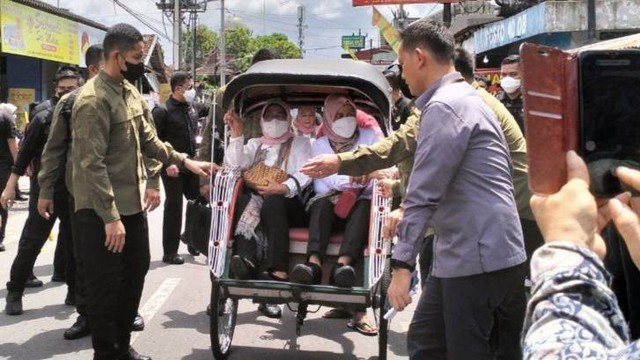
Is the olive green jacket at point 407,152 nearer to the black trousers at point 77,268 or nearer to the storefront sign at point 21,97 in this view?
the black trousers at point 77,268

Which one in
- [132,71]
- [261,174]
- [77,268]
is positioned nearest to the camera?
[132,71]

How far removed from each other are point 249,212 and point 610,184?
364 centimetres

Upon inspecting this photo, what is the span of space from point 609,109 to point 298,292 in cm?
317

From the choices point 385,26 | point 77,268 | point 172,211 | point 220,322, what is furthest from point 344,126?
point 385,26

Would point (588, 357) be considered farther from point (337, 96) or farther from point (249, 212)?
point (337, 96)

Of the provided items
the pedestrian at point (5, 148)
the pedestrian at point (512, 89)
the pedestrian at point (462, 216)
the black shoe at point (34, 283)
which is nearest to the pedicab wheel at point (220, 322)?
the pedestrian at point (462, 216)

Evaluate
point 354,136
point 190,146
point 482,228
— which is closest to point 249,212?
point 354,136

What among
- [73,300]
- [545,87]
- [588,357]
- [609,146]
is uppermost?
[545,87]

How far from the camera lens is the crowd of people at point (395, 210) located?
3.92ft

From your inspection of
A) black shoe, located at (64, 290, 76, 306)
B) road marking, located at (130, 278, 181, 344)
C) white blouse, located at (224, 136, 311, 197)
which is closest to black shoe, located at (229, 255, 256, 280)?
white blouse, located at (224, 136, 311, 197)

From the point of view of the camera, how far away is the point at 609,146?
131 centimetres

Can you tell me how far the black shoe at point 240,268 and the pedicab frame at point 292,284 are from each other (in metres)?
0.06

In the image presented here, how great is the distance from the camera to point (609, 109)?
1.33 m

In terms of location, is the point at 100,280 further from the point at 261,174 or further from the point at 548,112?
the point at 548,112
